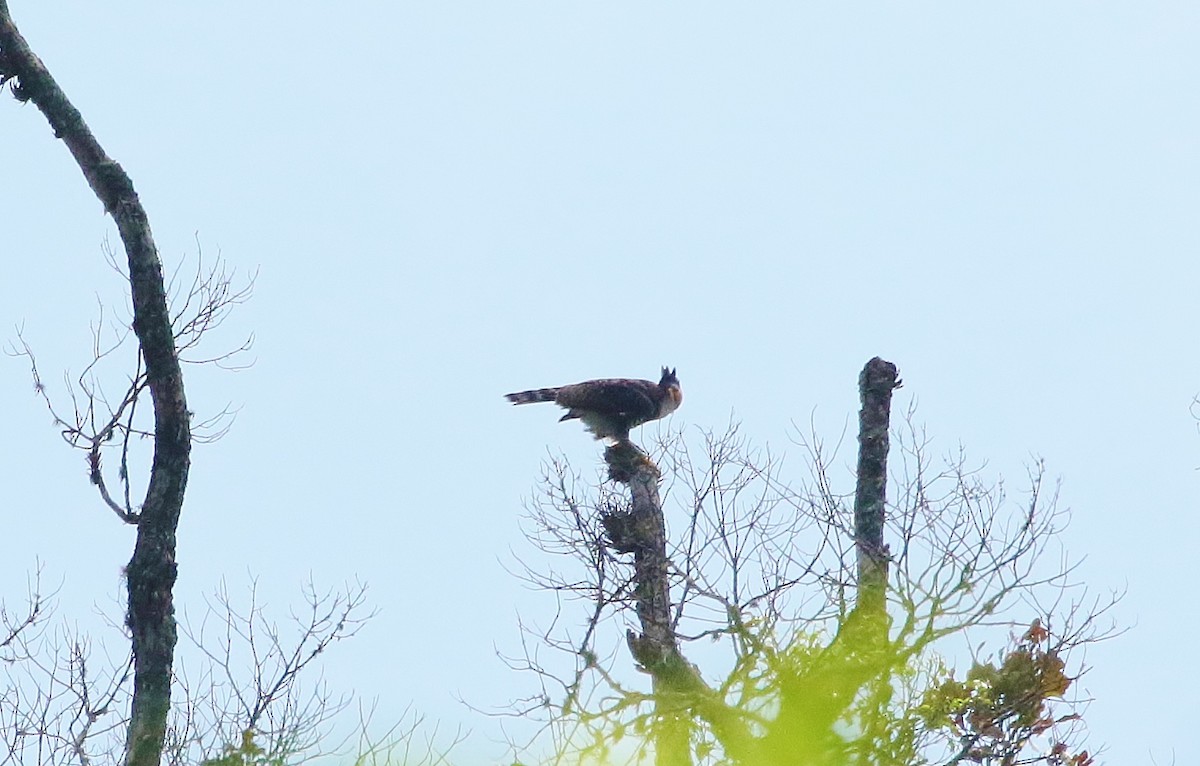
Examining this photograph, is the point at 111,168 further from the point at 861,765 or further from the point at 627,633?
the point at 861,765

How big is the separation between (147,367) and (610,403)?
6.51 m

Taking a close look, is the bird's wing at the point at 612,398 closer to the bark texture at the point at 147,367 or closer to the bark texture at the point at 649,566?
the bark texture at the point at 649,566

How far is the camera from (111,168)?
7.48 m

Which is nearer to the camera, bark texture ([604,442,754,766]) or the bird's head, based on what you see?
bark texture ([604,442,754,766])

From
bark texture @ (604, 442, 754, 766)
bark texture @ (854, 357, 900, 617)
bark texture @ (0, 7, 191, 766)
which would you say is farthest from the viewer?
bark texture @ (854, 357, 900, 617)

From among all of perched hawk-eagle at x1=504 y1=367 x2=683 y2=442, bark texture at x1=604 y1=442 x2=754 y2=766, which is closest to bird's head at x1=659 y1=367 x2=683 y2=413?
perched hawk-eagle at x1=504 y1=367 x2=683 y2=442

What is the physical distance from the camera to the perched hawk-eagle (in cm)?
1330

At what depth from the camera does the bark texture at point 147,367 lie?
7094 mm

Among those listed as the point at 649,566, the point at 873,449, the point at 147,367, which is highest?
the point at 873,449

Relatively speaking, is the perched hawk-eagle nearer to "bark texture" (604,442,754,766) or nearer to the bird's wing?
the bird's wing

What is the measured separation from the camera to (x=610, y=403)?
13.3 metres

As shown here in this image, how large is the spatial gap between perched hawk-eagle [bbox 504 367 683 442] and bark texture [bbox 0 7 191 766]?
6170mm

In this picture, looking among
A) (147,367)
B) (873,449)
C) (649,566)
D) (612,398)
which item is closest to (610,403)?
(612,398)

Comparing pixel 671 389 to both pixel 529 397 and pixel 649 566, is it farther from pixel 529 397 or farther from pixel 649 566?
pixel 649 566
